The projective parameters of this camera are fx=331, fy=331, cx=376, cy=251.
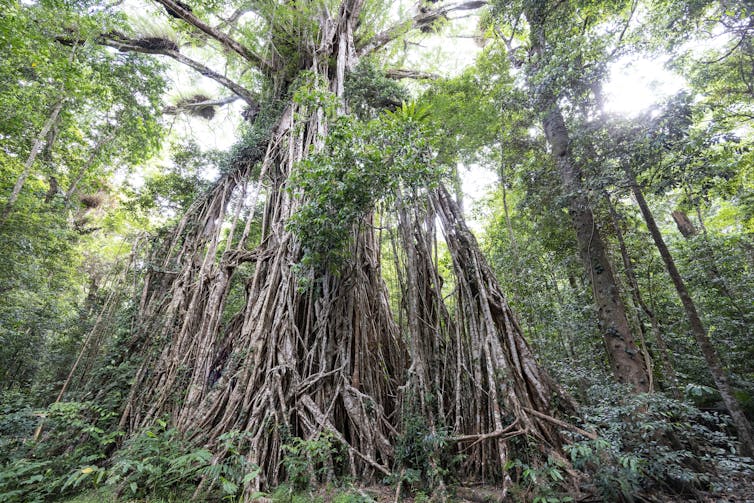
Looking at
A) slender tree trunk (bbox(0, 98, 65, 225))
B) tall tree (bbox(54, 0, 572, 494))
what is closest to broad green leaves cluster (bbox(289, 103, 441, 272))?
tall tree (bbox(54, 0, 572, 494))

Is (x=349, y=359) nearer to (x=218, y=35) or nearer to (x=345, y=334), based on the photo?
(x=345, y=334)

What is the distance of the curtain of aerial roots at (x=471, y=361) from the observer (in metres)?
2.81

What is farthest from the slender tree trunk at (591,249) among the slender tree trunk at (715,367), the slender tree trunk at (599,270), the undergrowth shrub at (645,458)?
the undergrowth shrub at (645,458)

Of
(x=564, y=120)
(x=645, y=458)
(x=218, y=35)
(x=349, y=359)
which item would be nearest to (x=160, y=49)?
(x=218, y=35)

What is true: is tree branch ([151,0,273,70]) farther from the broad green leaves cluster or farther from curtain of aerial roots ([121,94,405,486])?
the broad green leaves cluster

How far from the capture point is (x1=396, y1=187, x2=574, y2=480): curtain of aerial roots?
2812 millimetres

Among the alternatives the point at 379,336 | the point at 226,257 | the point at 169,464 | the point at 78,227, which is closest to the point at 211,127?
the point at 78,227

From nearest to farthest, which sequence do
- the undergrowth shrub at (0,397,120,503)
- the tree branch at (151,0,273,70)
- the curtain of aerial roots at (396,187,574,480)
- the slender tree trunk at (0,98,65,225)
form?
the undergrowth shrub at (0,397,120,503) < the curtain of aerial roots at (396,187,574,480) < the slender tree trunk at (0,98,65,225) < the tree branch at (151,0,273,70)

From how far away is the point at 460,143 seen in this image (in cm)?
548

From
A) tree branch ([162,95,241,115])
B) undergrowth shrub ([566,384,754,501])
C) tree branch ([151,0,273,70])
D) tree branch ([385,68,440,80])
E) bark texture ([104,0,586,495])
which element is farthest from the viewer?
tree branch ([162,95,241,115])

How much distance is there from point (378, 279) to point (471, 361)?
5.35ft

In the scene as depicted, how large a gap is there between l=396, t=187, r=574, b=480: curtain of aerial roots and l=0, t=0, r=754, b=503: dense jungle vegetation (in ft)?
0.11

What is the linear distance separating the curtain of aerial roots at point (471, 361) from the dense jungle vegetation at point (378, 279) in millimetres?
32

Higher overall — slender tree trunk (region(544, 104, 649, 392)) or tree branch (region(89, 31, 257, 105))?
tree branch (region(89, 31, 257, 105))
